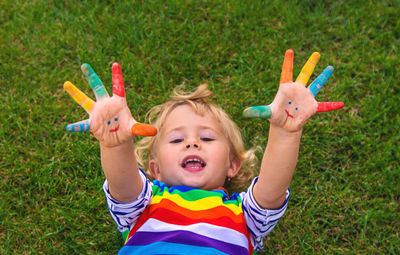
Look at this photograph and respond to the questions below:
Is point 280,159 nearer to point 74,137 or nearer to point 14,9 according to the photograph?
point 74,137

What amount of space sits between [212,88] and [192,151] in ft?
3.72

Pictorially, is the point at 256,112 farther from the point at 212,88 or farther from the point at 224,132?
the point at 212,88

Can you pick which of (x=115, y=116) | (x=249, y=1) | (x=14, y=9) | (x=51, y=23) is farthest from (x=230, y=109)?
(x=14, y=9)

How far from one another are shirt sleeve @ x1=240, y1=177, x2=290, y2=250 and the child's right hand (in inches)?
28.5

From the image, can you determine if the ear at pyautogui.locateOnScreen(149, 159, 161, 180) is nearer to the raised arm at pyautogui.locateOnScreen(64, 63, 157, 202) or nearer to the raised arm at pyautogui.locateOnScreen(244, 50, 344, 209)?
the raised arm at pyautogui.locateOnScreen(64, 63, 157, 202)

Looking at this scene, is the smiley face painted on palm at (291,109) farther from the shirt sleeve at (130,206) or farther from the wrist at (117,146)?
the shirt sleeve at (130,206)

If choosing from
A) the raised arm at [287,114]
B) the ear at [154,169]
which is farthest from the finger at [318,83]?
the ear at [154,169]

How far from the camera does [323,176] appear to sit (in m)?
2.95

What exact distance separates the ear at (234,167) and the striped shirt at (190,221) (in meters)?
0.35

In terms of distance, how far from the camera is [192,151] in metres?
2.30

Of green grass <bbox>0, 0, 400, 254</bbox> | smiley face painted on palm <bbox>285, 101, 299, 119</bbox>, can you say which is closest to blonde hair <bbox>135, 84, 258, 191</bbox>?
green grass <bbox>0, 0, 400, 254</bbox>

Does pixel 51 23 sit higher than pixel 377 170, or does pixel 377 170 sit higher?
pixel 51 23

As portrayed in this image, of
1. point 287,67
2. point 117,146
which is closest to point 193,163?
point 117,146

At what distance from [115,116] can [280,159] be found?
841mm
